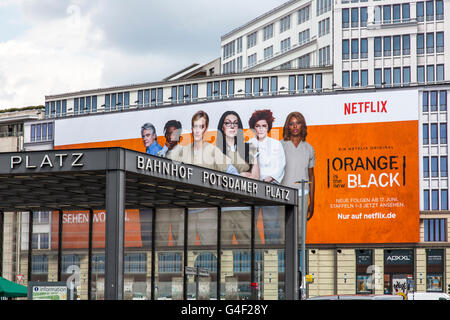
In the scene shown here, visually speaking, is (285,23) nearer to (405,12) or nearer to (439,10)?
(405,12)

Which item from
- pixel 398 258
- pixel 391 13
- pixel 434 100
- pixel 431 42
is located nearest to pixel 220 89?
pixel 391 13

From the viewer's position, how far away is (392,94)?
90.7 m

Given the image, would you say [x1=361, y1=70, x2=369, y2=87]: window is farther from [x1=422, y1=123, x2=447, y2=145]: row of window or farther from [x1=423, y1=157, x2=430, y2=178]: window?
[x1=423, y1=157, x2=430, y2=178]: window

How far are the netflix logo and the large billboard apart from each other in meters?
0.11

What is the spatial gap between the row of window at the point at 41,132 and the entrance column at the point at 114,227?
86111mm

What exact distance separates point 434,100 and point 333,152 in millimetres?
11958

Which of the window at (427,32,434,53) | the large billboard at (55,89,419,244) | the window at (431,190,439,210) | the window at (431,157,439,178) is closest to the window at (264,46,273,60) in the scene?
the large billboard at (55,89,419,244)

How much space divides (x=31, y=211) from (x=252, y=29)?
82503mm

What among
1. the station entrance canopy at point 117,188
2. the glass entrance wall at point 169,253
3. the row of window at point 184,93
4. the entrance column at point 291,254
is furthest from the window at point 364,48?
the entrance column at point 291,254

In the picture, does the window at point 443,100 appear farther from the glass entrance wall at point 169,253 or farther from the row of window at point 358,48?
the glass entrance wall at point 169,253

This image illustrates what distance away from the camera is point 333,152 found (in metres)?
91.0

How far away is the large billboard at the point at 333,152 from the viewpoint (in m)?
89.4

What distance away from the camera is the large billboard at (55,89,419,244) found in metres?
89.4
